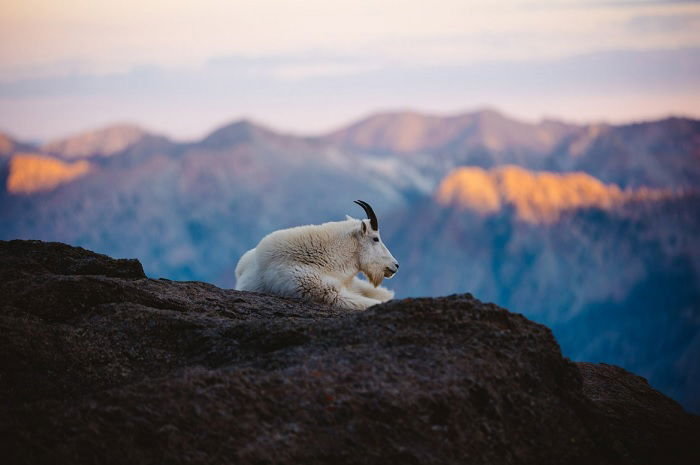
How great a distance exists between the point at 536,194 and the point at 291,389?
14676 centimetres

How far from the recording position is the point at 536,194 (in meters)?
148

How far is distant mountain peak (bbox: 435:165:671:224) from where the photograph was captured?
14700 cm

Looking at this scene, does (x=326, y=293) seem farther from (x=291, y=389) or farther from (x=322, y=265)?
(x=291, y=389)

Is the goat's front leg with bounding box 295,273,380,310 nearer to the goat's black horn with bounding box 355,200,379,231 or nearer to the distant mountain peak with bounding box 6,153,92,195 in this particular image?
the goat's black horn with bounding box 355,200,379,231

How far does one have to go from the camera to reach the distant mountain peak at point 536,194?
147 meters

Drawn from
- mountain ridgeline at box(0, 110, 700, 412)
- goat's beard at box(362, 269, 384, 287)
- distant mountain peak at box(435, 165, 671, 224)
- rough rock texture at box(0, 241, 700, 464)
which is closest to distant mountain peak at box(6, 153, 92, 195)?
mountain ridgeline at box(0, 110, 700, 412)

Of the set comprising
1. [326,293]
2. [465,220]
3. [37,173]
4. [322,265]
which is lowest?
[326,293]

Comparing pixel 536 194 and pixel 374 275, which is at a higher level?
pixel 536 194

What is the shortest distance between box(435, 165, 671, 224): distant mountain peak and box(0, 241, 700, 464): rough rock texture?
Result: 14237 cm

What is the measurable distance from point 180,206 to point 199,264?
13.3m

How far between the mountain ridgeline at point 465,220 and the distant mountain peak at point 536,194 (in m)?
0.27

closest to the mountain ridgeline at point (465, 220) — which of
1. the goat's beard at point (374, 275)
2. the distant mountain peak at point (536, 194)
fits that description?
the distant mountain peak at point (536, 194)

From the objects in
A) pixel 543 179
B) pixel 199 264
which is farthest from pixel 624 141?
pixel 199 264

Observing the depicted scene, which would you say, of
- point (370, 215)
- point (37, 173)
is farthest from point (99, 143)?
point (370, 215)
